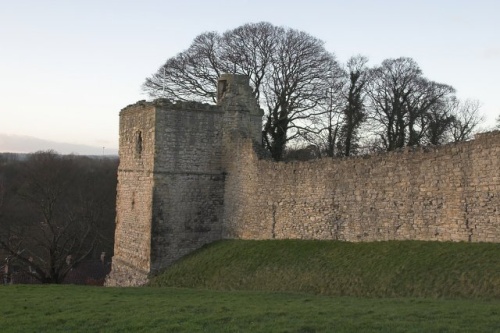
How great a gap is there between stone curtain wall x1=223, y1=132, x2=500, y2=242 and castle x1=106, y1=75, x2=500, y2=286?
0.03m

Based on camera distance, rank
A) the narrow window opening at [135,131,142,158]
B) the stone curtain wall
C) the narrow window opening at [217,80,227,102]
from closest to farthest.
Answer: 1. the stone curtain wall
2. the narrow window opening at [135,131,142,158]
3. the narrow window opening at [217,80,227,102]

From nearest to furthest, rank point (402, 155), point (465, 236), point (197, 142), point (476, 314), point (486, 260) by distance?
point (476, 314) < point (486, 260) < point (465, 236) < point (402, 155) < point (197, 142)

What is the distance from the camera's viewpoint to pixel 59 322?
1065 cm

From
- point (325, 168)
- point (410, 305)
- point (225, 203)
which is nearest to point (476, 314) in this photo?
point (410, 305)

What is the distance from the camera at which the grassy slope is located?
12164 mm

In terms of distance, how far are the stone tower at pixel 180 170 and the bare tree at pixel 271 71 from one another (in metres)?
10.8

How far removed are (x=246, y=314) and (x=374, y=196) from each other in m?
7.00

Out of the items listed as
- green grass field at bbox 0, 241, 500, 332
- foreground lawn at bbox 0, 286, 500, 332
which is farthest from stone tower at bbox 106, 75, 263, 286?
foreground lawn at bbox 0, 286, 500, 332

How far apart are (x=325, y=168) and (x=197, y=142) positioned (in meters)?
5.86

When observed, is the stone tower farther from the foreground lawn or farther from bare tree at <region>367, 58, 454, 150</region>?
bare tree at <region>367, 58, 454, 150</region>

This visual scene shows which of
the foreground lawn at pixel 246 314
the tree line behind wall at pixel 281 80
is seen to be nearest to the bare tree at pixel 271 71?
the tree line behind wall at pixel 281 80

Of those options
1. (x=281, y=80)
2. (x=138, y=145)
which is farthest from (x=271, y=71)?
(x=138, y=145)

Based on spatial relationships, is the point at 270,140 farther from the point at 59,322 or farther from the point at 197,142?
the point at 59,322

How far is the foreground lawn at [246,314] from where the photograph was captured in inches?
357
